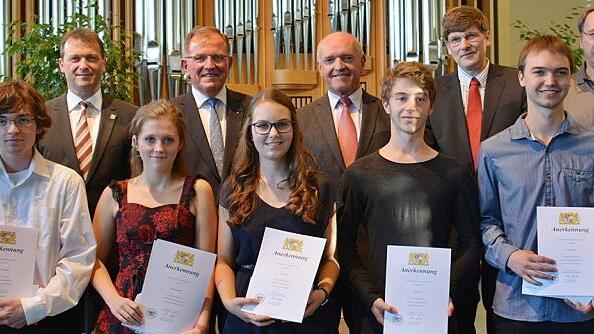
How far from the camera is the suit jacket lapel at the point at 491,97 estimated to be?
305 cm

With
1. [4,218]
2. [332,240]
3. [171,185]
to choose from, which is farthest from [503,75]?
[4,218]

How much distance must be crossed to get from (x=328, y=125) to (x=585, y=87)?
1.05 m

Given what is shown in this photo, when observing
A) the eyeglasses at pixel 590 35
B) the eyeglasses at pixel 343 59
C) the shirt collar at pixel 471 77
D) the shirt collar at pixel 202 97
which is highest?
the eyeglasses at pixel 590 35

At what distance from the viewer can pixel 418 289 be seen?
233 centimetres

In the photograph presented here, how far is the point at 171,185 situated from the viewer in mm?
2646

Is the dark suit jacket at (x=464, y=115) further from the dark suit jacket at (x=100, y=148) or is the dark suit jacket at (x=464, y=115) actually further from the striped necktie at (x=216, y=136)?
the dark suit jacket at (x=100, y=148)

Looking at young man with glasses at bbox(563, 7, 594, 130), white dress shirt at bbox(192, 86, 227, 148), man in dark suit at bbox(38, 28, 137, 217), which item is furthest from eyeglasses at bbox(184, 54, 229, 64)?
young man with glasses at bbox(563, 7, 594, 130)

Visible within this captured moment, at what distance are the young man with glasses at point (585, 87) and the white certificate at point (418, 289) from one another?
876 mm

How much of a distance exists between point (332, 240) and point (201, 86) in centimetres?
112

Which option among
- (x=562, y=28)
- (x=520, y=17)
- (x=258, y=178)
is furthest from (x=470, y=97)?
(x=520, y=17)

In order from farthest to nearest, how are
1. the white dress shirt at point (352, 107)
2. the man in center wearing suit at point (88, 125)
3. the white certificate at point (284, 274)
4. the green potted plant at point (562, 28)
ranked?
the green potted plant at point (562, 28)
the white dress shirt at point (352, 107)
the man in center wearing suit at point (88, 125)
the white certificate at point (284, 274)

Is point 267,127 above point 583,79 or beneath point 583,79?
beneath

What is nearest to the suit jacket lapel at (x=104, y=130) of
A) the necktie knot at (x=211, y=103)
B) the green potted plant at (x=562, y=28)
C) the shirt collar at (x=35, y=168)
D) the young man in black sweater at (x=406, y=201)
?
the necktie knot at (x=211, y=103)

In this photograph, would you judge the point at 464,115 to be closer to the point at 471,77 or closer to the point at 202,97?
the point at 471,77
